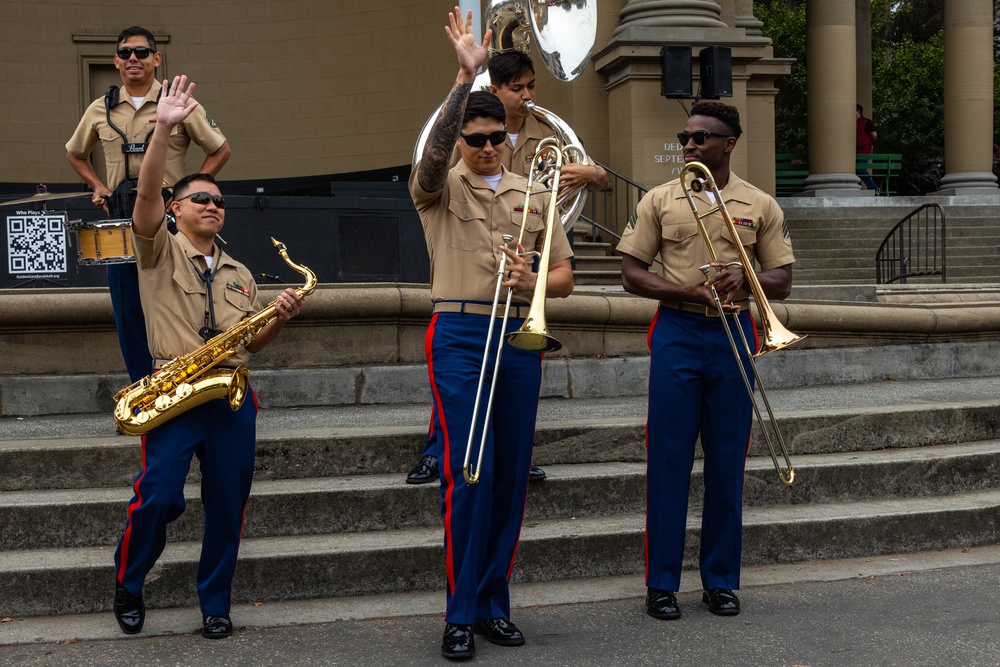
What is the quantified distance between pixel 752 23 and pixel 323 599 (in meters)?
15.4

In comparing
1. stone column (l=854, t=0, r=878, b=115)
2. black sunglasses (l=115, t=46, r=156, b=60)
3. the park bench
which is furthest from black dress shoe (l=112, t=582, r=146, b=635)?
stone column (l=854, t=0, r=878, b=115)

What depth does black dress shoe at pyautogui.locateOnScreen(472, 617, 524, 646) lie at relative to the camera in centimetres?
485

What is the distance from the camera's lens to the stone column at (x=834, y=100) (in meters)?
20.3

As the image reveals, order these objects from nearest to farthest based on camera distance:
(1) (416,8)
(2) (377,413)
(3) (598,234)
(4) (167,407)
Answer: (4) (167,407) < (2) (377,413) < (3) (598,234) < (1) (416,8)

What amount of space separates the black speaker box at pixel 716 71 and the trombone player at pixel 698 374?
414 inches

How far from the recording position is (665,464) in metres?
5.34

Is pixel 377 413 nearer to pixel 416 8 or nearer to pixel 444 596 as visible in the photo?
pixel 444 596

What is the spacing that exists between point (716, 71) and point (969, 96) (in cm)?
741

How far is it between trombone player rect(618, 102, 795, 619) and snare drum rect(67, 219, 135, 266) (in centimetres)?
227

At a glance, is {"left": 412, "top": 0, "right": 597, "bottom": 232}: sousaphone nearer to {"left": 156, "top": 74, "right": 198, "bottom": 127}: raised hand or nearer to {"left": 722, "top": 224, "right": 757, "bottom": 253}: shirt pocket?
{"left": 722, "top": 224, "right": 757, "bottom": 253}: shirt pocket

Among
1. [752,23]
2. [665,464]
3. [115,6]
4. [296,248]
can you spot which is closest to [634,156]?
[752,23]

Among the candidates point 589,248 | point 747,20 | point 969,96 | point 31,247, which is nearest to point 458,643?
point 31,247

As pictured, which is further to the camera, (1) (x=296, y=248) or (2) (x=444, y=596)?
(1) (x=296, y=248)

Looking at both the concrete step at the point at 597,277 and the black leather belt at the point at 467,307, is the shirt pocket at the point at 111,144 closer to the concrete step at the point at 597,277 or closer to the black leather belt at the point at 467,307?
the black leather belt at the point at 467,307
